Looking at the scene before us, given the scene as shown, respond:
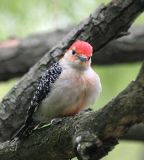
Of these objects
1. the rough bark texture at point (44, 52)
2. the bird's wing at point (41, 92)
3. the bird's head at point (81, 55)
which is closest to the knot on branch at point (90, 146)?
the bird's wing at point (41, 92)

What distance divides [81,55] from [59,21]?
104 inches

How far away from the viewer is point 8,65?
21.5 feet

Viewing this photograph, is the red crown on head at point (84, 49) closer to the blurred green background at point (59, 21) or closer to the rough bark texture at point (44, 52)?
the rough bark texture at point (44, 52)

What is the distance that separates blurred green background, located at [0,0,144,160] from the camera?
6766mm

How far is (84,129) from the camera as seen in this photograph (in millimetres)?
3541

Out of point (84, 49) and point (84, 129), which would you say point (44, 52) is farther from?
point (84, 129)

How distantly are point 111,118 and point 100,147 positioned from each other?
0.66ft

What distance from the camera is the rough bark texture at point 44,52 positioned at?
6.48 meters

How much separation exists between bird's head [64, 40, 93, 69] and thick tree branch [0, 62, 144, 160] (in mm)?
623

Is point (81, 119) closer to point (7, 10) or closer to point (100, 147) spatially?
Result: point (100, 147)

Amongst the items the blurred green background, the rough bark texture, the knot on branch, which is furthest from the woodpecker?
the blurred green background

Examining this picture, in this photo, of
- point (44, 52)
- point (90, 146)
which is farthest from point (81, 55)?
point (44, 52)

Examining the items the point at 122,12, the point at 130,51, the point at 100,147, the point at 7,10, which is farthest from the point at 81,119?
the point at 7,10

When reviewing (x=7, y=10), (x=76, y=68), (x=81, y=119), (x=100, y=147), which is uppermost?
(x=7, y=10)
